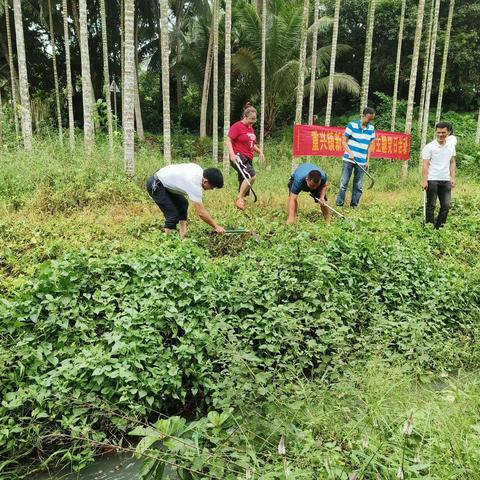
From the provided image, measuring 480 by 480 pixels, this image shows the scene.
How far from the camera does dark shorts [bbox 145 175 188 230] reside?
540 cm

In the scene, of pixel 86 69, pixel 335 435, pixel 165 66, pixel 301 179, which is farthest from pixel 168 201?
pixel 86 69

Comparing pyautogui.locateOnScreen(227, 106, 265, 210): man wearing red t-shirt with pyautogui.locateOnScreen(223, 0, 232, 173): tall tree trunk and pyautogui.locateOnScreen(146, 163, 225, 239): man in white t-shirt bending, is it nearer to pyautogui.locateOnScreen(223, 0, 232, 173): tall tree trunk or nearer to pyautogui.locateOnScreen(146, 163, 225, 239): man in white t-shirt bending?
pyautogui.locateOnScreen(146, 163, 225, 239): man in white t-shirt bending

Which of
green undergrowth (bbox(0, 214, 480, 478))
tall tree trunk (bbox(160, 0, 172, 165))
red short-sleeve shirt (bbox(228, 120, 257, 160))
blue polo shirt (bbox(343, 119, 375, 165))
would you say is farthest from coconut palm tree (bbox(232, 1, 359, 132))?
green undergrowth (bbox(0, 214, 480, 478))

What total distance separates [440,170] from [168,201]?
4.15 metres

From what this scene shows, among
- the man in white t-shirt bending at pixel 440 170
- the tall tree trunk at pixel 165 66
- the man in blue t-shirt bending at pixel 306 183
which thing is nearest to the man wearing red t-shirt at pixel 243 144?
the man in blue t-shirt bending at pixel 306 183

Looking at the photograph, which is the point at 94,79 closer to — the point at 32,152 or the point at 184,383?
the point at 32,152

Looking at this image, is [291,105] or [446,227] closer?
[446,227]

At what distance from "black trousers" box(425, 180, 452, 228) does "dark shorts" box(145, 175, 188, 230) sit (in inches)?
151

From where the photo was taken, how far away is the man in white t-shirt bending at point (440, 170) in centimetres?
649

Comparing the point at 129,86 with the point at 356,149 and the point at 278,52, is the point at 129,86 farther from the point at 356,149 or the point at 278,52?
the point at 278,52

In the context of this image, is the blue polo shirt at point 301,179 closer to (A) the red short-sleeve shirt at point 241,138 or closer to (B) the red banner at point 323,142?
(A) the red short-sleeve shirt at point 241,138

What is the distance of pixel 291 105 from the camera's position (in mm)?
21359

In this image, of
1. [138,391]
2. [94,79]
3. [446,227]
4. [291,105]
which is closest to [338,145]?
[446,227]

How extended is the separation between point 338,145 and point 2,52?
59.7ft
